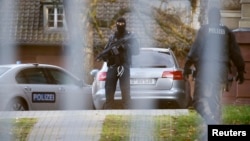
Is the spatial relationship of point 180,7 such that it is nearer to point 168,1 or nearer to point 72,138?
point 168,1

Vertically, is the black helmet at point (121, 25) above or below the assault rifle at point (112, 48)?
above

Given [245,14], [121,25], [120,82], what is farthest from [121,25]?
[245,14]

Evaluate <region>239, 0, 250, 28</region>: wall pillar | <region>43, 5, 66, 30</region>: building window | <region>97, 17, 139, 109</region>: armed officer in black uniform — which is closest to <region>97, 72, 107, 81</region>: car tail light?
<region>97, 17, 139, 109</region>: armed officer in black uniform

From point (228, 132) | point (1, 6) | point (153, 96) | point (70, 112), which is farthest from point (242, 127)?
point (1, 6)

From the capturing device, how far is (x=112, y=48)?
35.3 inches

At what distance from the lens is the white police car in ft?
2.93

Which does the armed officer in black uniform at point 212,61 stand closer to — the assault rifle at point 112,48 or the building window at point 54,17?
the assault rifle at point 112,48

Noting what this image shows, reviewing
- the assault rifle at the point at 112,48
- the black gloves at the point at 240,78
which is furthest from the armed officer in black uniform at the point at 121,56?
the black gloves at the point at 240,78

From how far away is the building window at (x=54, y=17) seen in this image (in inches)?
32.1

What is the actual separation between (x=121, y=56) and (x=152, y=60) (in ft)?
0.30

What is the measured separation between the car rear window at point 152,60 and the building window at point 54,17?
13 centimetres

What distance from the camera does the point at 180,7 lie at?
2.87ft

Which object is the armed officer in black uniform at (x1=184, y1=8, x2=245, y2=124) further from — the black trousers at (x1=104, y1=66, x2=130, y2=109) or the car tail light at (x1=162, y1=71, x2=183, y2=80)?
the black trousers at (x1=104, y1=66, x2=130, y2=109)

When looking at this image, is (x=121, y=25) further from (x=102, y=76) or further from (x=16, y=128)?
(x=16, y=128)
